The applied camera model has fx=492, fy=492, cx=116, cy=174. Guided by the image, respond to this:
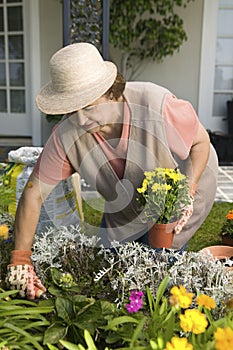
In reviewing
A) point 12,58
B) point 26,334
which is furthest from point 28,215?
point 12,58

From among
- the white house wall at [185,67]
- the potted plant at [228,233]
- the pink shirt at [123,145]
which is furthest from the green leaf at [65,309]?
the white house wall at [185,67]

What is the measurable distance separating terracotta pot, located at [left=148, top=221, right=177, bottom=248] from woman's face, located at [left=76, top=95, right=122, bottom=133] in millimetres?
408

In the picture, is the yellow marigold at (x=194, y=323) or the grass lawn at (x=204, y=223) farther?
the grass lawn at (x=204, y=223)

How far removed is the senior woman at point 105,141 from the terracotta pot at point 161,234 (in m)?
0.06

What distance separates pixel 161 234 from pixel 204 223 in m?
2.27

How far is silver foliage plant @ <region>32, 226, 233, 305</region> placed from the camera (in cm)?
144

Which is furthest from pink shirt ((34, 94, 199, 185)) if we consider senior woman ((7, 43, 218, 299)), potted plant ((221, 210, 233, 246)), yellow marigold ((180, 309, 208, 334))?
potted plant ((221, 210, 233, 246))

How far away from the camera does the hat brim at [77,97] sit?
154 centimetres

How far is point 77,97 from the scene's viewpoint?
155cm

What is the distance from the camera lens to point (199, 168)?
1951 mm

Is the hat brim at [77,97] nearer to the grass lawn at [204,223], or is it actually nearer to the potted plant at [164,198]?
the potted plant at [164,198]

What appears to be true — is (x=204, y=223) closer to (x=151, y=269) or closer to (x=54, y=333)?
(x=151, y=269)

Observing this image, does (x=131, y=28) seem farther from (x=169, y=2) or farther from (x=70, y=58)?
(x=70, y=58)

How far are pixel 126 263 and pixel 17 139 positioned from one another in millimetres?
5456
